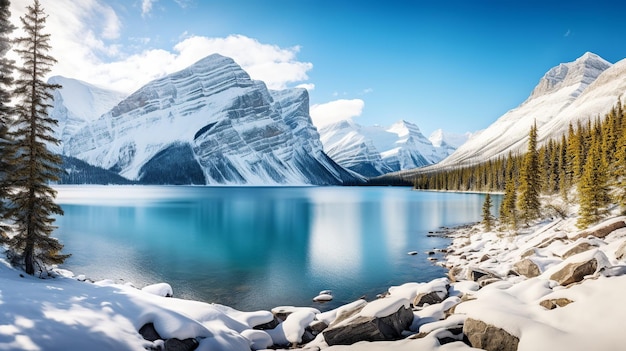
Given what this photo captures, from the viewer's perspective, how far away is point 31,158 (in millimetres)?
18812

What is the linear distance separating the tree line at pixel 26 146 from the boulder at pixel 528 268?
88.1 feet

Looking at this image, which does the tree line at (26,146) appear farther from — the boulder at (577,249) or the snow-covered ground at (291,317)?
the boulder at (577,249)

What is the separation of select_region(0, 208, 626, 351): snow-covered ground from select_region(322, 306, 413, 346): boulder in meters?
0.30

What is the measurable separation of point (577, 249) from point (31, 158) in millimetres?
31160

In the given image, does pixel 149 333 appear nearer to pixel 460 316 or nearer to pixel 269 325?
pixel 269 325

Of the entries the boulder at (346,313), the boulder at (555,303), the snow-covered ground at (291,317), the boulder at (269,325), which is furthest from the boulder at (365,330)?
the boulder at (555,303)

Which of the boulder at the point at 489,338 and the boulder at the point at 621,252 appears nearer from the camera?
the boulder at the point at 489,338

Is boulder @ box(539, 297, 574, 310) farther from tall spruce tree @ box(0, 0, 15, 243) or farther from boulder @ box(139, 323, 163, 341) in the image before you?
tall spruce tree @ box(0, 0, 15, 243)

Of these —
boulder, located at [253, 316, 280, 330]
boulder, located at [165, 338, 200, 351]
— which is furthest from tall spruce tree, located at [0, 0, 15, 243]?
boulder, located at [253, 316, 280, 330]

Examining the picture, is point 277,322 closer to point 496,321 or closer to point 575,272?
point 496,321

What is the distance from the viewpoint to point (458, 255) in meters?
34.9

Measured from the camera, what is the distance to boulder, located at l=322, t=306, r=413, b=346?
43.3 ft

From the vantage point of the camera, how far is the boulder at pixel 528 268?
21.3 m

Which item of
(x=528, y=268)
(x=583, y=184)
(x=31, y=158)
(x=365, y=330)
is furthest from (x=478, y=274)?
(x=31, y=158)
